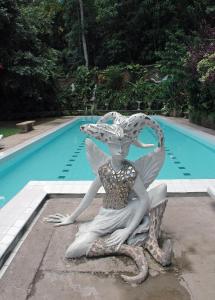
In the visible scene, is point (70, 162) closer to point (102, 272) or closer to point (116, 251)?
point (116, 251)

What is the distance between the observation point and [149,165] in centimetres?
359

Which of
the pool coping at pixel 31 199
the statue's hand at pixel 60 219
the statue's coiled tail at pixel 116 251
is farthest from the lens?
the statue's hand at pixel 60 219

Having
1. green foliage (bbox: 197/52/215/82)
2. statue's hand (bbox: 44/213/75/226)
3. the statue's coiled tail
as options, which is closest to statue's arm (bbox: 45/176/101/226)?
statue's hand (bbox: 44/213/75/226)

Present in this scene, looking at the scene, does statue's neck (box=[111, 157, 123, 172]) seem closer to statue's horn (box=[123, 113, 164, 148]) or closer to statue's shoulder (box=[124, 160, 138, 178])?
statue's shoulder (box=[124, 160, 138, 178])

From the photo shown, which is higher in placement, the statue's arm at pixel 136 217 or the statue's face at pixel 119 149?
the statue's face at pixel 119 149

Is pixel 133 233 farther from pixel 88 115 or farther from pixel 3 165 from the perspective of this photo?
pixel 88 115

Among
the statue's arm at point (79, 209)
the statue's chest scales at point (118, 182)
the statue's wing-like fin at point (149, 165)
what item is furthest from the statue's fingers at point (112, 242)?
the statue's wing-like fin at point (149, 165)

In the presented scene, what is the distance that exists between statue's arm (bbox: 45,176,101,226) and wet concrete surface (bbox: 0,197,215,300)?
93mm

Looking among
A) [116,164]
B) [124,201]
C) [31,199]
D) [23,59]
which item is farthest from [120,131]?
[23,59]

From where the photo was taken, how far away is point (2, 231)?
3.69m

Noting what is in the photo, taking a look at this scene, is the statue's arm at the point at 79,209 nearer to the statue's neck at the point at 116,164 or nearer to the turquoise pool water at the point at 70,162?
the statue's neck at the point at 116,164

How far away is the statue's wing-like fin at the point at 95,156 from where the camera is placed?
12.1 feet

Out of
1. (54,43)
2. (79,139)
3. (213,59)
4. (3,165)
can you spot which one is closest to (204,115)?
(213,59)

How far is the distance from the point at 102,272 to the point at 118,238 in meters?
0.39
